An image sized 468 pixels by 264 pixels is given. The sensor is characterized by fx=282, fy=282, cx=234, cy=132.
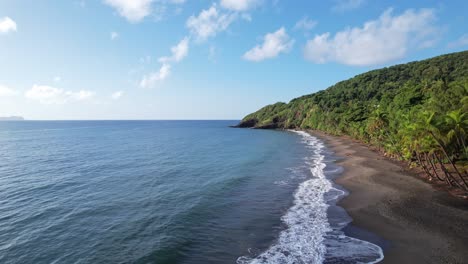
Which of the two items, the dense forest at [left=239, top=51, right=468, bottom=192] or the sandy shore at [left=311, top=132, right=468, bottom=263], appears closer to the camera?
the sandy shore at [left=311, top=132, right=468, bottom=263]

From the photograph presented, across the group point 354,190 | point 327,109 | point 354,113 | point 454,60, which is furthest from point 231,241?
point 454,60

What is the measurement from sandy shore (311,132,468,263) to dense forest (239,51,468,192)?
3693 millimetres

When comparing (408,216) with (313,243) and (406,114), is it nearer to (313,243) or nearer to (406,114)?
(313,243)

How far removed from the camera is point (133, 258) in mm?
16266

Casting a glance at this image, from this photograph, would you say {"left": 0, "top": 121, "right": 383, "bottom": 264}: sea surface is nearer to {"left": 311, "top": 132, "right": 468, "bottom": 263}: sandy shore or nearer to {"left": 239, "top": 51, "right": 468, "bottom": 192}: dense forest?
{"left": 311, "top": 132, "right": 468, "bottom": 263}: sandy shore

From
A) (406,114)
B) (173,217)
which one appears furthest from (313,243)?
(406,114)

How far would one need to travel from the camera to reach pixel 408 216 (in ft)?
72.7

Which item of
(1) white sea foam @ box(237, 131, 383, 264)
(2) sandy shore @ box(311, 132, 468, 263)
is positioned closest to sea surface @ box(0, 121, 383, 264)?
(1) white sea foam @ box(237, 131, 383, 264)

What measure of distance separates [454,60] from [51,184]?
159971 mm

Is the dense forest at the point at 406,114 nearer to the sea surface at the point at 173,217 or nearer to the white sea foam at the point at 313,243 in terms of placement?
the sea surface at the point at 173,217

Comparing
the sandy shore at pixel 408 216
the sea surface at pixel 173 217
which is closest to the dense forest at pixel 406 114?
the sandy shore at pixel 408 216

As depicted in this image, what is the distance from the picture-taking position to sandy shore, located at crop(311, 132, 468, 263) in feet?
54.3

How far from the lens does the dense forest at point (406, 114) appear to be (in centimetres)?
2684

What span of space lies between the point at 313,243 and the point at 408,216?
9469 millimetres
